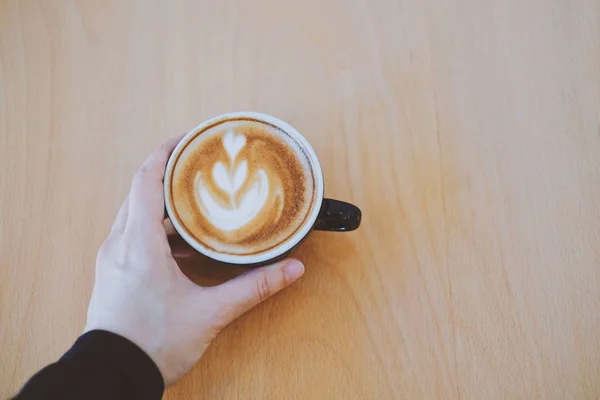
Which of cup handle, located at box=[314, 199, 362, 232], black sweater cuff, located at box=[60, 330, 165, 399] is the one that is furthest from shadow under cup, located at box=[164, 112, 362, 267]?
black sweater cuff, located at box=[60, 330, 165, 399]

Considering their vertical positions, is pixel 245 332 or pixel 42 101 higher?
pixel 42 101

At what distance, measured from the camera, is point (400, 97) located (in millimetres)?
797

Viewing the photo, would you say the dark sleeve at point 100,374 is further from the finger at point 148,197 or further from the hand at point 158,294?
the finger at point 148,197

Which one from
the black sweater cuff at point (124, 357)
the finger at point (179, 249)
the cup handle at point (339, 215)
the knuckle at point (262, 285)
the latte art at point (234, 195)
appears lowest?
the black sweater cuff at point (124, 357)

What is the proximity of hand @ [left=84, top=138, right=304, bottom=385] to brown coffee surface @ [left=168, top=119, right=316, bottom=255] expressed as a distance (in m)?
0.04

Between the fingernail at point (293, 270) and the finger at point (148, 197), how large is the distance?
0.58 ft

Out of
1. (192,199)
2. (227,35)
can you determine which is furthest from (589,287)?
(227,35)

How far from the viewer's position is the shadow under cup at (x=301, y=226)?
0.62 metres

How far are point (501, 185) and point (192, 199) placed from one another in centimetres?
45

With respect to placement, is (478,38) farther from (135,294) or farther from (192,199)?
(135,294)

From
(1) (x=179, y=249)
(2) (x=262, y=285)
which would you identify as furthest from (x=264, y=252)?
(1) (x=179, y=249)

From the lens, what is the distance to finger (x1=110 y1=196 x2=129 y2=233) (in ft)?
2.24

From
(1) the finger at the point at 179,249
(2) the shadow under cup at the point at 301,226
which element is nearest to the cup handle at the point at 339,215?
(2) the shadow under cup at the point at 301,226

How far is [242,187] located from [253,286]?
0.43 feet
